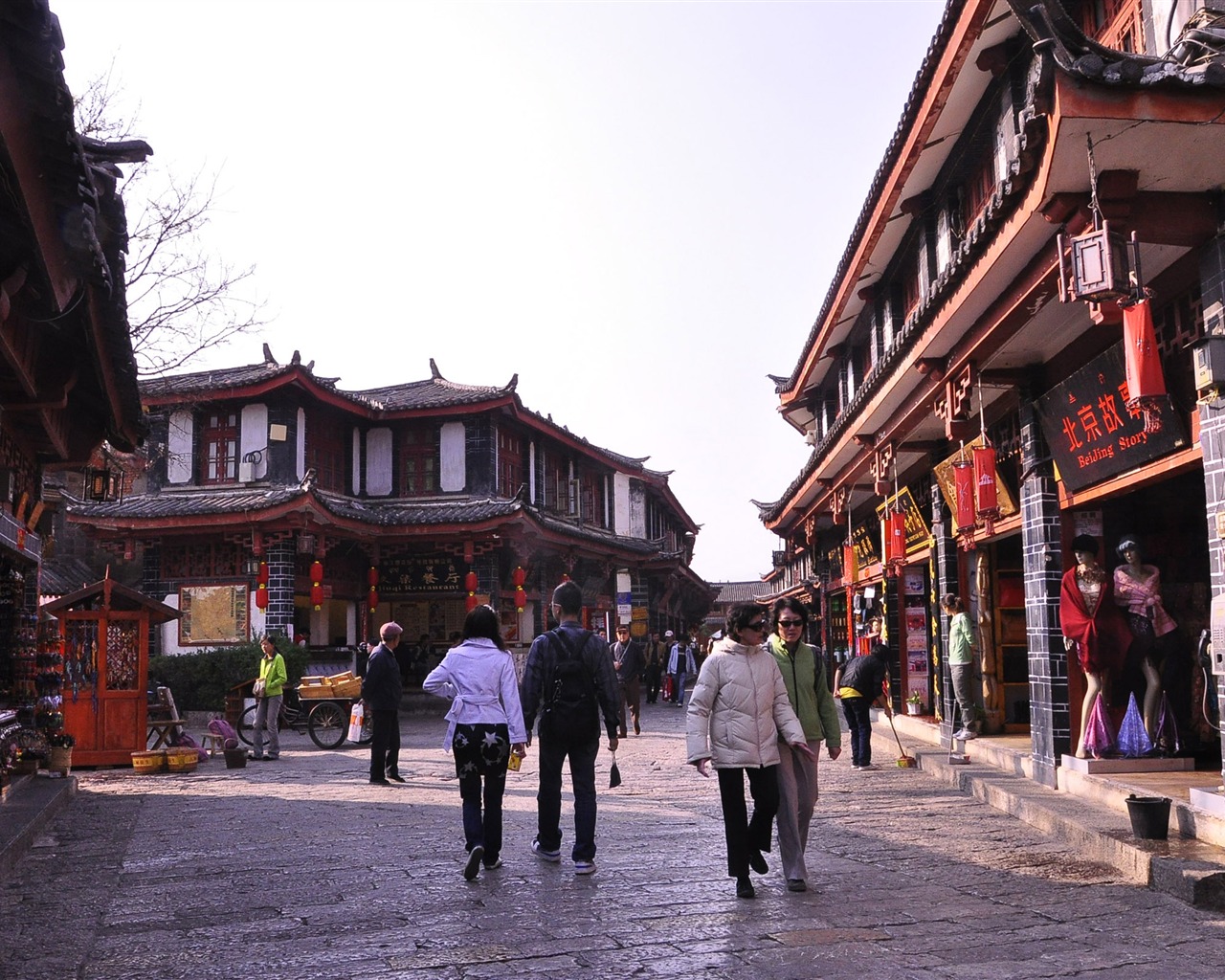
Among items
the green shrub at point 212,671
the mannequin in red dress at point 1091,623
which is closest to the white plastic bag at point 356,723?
the green shrub at point 212,671

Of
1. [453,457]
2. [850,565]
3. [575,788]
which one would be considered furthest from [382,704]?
[453,457]

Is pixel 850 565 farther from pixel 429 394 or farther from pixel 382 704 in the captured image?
pixel 429 394

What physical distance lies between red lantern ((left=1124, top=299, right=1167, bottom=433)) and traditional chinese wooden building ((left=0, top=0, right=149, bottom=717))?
5353mm

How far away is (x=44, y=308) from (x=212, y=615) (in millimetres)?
17877

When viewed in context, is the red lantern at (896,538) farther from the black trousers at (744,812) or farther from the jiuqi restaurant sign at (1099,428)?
the black trousers at (744,812)

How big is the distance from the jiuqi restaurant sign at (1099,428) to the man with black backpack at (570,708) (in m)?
3.76

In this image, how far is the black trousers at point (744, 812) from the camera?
612cm

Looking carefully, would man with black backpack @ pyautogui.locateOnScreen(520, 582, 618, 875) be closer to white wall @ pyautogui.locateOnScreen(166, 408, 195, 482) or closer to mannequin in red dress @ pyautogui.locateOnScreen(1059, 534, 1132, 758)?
mannequin in red dress @ pyautogui.locateOnScreen(1059, 534, 1132, 758)

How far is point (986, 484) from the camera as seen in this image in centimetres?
1025

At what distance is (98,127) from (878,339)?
1044 cm

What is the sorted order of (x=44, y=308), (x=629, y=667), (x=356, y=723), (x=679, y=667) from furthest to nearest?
(x=679, y=667), (x=629, y=667), (x=356, y=723), (x=44, y=308)

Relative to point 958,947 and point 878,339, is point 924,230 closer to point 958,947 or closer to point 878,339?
point 878,339

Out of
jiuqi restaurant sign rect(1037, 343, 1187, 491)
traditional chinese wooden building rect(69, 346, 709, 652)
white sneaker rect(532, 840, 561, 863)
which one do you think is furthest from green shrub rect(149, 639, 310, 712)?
jiuqi restaurant sign rect(1037, 343, 1187, 491)

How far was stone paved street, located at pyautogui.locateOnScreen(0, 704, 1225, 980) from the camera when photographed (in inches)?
192
